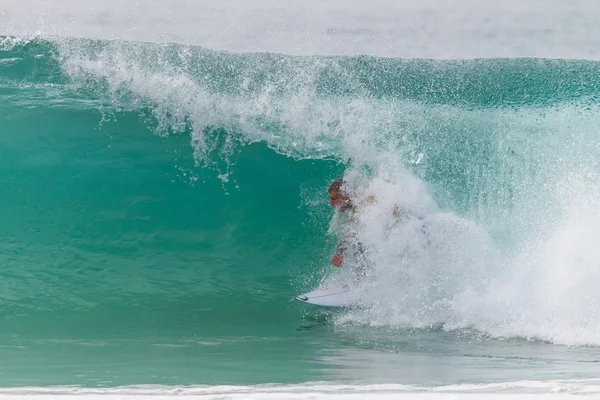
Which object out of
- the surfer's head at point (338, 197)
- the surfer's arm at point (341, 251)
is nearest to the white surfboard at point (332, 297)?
the surfer's arm at point (341, 251)

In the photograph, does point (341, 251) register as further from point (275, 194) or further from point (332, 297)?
point (275, 194)

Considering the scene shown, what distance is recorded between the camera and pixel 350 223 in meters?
4.94

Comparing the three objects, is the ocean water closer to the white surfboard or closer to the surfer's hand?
the white surfboard

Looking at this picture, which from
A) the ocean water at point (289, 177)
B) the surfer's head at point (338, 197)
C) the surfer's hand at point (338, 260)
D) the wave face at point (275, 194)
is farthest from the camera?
the surfer's head at point (338, 197)

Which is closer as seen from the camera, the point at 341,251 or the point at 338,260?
the point at 338,260

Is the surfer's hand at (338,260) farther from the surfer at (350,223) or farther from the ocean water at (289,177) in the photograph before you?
the ocean water at (289,177)

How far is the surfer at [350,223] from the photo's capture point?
482 centimetres

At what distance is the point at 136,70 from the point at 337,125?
6.81 ft

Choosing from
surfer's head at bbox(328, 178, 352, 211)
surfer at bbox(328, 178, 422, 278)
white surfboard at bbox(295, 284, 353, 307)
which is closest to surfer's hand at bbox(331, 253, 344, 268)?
surfer at bbox(328, 178, 422, 278)

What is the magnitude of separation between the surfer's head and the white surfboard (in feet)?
2.19

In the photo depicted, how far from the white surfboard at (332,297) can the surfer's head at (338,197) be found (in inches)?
26.3

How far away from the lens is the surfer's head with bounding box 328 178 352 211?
4.87 metres

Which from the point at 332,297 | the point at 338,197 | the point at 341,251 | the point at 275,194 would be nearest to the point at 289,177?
the point at 275,194

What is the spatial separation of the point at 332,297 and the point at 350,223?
635 millimetres
